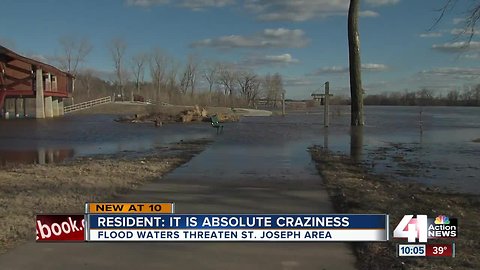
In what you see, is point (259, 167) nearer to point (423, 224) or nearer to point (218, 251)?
point (218, 251)

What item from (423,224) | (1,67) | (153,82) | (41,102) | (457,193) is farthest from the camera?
(153,82)

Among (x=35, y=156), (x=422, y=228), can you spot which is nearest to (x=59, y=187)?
(x=422, y=228)

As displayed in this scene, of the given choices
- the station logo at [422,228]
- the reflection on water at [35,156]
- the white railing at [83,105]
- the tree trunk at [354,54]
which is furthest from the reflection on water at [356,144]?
the white railing at [83,105]

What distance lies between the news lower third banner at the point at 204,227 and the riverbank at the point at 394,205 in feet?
1.73

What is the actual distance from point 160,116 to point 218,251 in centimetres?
4050

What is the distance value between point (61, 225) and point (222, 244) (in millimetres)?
1741

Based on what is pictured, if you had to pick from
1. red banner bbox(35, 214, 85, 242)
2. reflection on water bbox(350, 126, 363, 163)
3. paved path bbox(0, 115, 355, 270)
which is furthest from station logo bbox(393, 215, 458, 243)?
reflection on water bbox(350, 126, 363, 163)

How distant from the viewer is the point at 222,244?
511 cm

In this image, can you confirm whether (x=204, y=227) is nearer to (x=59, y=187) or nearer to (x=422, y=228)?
(x=422, y=228)

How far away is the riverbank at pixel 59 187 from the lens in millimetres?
5977

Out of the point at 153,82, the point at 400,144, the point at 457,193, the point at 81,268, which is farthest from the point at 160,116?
the point at 153,82

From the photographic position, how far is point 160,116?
4456cm

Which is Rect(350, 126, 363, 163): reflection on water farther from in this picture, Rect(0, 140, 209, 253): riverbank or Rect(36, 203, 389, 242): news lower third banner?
Rect(36, 203, 389, 242): news lower third banner

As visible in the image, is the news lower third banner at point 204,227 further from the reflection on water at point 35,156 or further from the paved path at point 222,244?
the reflection on water at point 35,156
